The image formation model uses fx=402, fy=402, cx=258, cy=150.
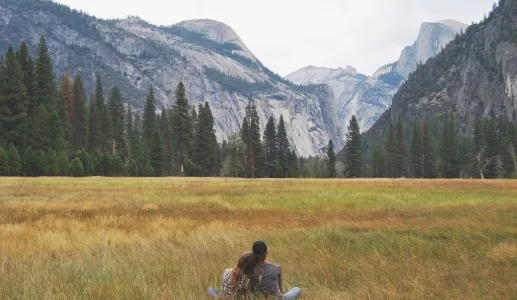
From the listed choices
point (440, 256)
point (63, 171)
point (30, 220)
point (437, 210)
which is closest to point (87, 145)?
point (63, 171)

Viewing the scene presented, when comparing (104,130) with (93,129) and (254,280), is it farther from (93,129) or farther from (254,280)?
(254,280)

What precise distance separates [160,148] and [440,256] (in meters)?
79.7

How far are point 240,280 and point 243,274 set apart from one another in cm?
11

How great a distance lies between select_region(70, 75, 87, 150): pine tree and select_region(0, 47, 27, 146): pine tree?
21310 millimetres

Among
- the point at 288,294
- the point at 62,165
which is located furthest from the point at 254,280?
the point at 62,165

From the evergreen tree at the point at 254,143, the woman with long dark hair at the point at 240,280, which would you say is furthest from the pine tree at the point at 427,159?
the woman with long dark hair at the point at 240,280

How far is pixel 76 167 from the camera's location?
191ft

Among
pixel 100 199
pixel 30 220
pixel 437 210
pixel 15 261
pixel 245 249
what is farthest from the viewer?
pixel 100 199

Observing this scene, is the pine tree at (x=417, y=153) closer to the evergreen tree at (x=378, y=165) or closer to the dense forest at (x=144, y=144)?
the dense forest at (x=144, y=144)

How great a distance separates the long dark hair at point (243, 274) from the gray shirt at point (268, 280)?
0.18 metres

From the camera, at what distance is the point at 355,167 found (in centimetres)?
10088

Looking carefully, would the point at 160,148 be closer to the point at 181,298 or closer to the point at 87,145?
the point at 87,145

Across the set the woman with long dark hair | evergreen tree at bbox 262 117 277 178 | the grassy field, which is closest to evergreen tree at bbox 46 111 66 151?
the grassy field

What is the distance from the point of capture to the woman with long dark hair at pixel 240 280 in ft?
22.1
